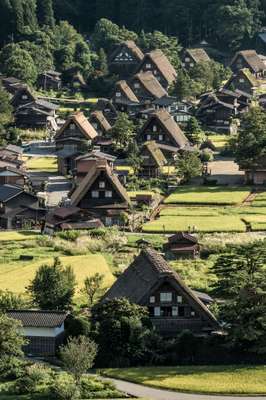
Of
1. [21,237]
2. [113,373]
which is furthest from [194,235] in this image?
[113,373]

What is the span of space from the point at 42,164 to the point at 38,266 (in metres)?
19.3

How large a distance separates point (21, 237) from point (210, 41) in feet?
147

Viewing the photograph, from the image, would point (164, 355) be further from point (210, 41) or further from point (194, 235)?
point (210, 41)

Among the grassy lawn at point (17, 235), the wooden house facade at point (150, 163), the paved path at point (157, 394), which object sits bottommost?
the paved path at point (157, 394)

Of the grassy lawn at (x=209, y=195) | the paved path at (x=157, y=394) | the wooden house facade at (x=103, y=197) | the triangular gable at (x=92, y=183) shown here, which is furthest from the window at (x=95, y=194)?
the paved path at (x=157, y=394)

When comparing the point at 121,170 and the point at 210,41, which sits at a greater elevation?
the point at 210,41

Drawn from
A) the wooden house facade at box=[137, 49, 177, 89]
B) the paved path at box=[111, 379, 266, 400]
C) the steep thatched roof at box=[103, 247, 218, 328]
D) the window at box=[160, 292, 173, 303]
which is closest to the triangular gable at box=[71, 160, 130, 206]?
the steep thatched roof at box=[103, 247, 218, 328]

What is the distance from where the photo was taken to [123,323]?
29.3 m

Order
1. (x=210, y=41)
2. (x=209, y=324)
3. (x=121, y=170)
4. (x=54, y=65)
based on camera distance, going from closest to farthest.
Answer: (x=209, y=324) → (x=121, y=170) → (x=54, y=65) → (x=210, y=41)

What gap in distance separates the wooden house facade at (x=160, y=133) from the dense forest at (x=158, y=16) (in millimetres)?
21208

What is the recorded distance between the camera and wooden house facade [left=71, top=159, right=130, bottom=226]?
44406mm

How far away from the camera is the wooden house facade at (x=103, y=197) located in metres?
44.4

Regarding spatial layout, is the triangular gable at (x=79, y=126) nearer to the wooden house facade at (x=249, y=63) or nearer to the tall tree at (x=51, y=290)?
the wooden house facade at (x=249, y=63)

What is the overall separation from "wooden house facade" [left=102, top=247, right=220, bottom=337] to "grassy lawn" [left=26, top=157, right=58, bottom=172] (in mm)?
23763
